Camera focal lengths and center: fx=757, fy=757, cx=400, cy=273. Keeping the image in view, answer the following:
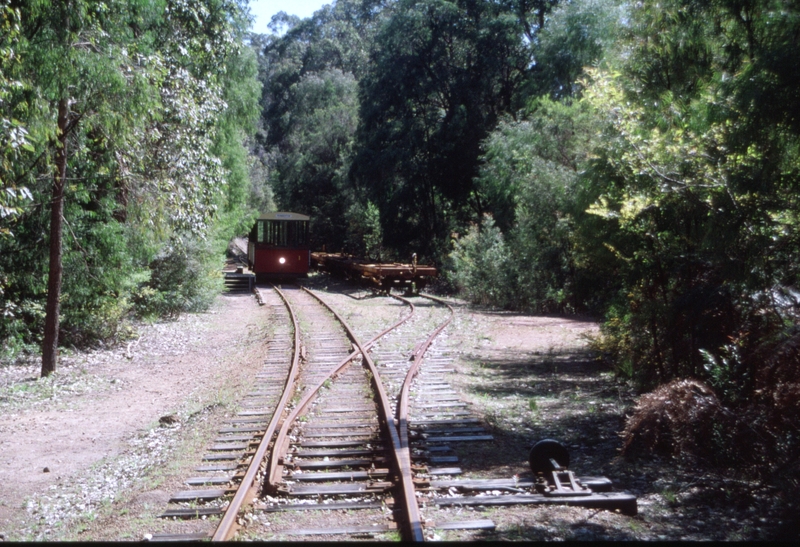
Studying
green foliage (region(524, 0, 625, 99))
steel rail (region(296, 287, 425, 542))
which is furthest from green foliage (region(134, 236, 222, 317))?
green foliage (region(524, 0, 625, 99))

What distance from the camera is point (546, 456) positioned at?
6430 mm

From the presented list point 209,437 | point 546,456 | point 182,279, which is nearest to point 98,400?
point 209,437

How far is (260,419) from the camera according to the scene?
8.71 metres

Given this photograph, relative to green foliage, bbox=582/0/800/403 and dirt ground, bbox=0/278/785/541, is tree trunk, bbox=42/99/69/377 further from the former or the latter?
green foliage, bbox=582/0/800/403

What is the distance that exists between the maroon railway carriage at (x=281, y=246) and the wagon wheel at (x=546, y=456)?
91.5 feet

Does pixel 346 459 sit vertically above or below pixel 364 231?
below

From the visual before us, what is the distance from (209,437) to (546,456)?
12.0 feet

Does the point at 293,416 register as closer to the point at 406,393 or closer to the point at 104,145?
the point at 406,393

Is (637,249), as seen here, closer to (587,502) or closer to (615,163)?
(615,163)

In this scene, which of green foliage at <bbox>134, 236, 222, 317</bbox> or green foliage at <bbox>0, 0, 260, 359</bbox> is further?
green foliage at <bbox>134, 236, 222, 317</bbox>

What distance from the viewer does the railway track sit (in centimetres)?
553

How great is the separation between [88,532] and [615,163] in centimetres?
773

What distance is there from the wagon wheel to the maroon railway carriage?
27888 mm

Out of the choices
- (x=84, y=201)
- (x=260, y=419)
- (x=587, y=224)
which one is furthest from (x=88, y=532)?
(x=84, y=201)
